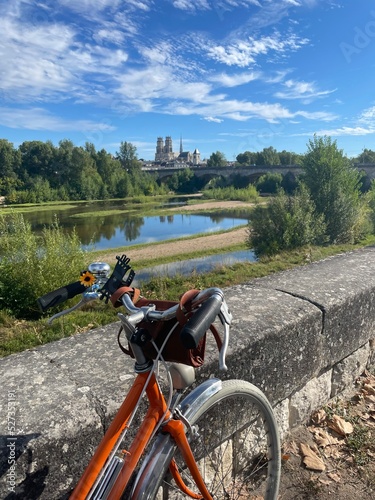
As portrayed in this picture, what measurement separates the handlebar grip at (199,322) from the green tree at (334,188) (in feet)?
66.8

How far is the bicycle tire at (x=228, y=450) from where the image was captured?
1335 mm

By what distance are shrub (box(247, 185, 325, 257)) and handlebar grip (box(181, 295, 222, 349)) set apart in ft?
54.6

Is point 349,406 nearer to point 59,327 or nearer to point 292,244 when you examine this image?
point 59,327

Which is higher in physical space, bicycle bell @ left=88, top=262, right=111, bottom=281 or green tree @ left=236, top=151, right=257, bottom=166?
green tree @ left=236, top=151, right=257, bottom=166

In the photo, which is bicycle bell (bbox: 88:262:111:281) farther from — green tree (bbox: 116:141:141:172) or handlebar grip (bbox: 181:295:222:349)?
green tree (bbox: 116:141:141:172)

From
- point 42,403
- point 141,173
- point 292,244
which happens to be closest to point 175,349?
point 42,403

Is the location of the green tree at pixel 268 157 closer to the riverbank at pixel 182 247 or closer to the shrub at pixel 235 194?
the shrub at pixel 235 194

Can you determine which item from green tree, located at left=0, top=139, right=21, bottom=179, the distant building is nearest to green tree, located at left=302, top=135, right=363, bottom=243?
green tree, located at left=0, top=139, right=21, bottom=179

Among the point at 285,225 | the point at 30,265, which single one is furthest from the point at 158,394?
the point at 285,225

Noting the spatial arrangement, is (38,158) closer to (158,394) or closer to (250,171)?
(250,171)

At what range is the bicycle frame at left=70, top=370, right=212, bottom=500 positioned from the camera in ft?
3.67

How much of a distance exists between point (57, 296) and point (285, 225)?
17.9m

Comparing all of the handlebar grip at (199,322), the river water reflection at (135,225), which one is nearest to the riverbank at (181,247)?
the river water reflection at (135,225)

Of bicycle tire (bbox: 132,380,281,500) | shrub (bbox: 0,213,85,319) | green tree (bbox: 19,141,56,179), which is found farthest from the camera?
green tree (bbox: 19,141,56,179)
